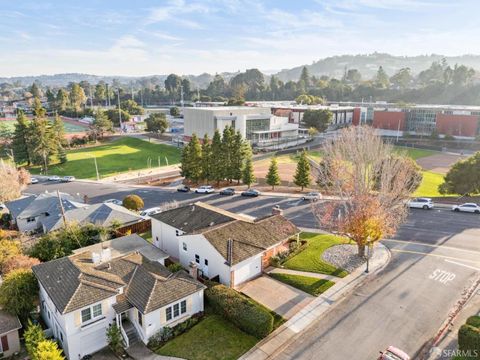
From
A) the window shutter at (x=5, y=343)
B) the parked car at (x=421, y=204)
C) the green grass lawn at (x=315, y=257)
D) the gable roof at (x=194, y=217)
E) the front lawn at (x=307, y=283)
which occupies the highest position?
the gable roof at (x=194, y=217)

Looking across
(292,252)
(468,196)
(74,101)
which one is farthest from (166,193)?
(74,101)

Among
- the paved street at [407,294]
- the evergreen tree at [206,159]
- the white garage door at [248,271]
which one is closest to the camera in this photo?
the paved street at [407,294]

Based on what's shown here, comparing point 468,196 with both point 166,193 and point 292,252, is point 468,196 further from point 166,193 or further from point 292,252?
point 166,193

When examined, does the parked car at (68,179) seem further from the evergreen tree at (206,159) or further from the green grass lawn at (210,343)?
the green grass lawn at (210,343)

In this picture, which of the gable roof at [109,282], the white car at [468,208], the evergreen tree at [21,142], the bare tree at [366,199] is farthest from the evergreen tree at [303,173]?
the evergreen tree at [21,142]

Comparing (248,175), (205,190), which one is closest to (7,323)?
(205,190)

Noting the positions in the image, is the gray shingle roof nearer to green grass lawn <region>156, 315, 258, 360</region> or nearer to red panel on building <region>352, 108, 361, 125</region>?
green grass lawn <region>156, 315, 258, 360</region>

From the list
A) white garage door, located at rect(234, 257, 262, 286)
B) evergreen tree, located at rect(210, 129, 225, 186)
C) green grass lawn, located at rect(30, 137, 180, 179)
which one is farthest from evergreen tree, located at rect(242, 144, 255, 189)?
white garage door, located at rect(234, 257, 262, 286)
